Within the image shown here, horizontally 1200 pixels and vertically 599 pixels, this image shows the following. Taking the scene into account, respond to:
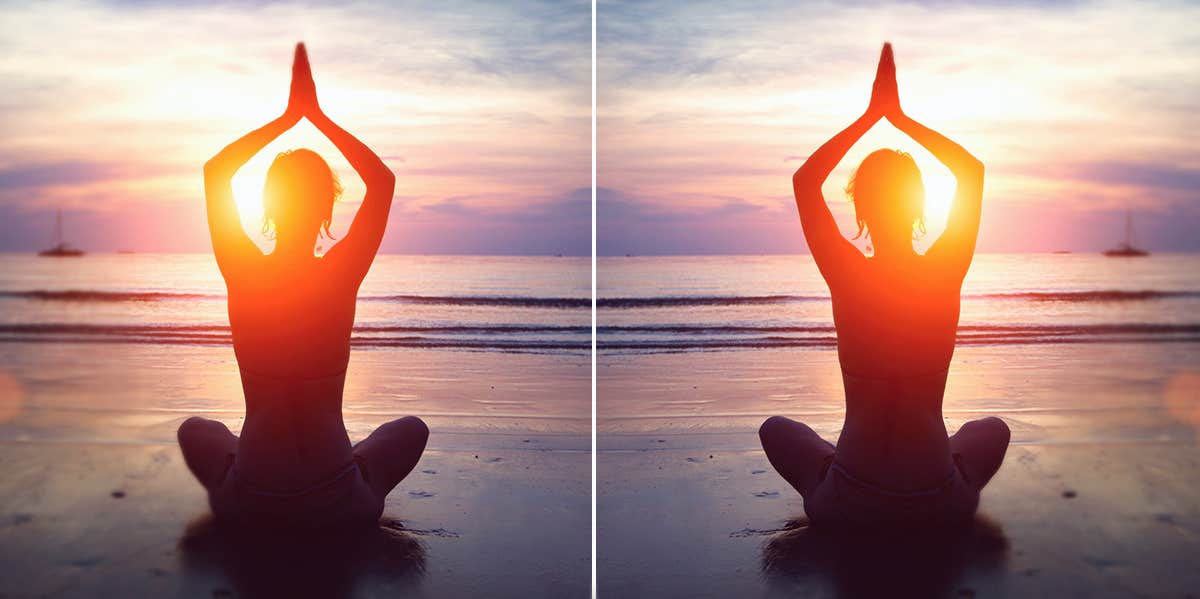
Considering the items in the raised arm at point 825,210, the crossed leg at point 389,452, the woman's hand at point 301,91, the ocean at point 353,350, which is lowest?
the ocean at point 353,350

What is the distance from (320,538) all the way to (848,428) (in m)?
1.25

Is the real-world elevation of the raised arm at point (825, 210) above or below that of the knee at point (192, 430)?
above

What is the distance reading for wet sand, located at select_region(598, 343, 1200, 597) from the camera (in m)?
1.81

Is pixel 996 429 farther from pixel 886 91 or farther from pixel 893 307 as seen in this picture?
pixel 886 91

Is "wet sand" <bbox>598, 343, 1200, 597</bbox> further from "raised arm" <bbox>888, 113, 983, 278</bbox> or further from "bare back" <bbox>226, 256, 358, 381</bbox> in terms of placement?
"bare back" <bbox>226, 256, 358, 381</bbox>

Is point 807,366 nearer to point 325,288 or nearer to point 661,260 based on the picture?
point 661,260

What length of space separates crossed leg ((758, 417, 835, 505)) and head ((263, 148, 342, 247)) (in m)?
1.19

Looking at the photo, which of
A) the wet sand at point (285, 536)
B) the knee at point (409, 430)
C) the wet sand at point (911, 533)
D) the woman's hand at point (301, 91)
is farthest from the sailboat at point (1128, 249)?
the woman's hand at point (301, 91)

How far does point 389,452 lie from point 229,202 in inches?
27.3

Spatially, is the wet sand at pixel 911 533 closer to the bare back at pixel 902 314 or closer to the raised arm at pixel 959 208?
the bare back at pixel 902 314

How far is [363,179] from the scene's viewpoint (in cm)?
184

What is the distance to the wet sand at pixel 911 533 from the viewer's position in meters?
1.81

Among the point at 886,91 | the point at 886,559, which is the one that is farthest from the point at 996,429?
the point at 886,91

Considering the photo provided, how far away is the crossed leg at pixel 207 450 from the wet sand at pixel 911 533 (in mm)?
933
